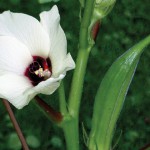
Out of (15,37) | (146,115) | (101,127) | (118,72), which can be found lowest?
(146,115)

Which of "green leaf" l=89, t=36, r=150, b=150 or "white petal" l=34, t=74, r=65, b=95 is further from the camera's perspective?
"green leaf" l=89, t=36, r=150, b=150

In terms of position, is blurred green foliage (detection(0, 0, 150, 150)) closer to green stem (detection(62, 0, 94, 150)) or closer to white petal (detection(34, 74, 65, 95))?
green stem (detection(62, 0, 94, 150))

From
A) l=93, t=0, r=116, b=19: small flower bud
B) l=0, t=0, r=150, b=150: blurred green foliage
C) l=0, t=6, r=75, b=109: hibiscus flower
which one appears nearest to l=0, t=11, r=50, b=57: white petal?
l=0, t=6, r=75, b=109: hibiscus flower

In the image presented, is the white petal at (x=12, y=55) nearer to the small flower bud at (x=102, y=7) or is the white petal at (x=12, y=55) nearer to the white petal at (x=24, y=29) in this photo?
the white petal at (x=24, y=29)

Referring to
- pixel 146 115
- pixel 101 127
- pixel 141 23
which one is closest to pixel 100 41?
pixel 141 23

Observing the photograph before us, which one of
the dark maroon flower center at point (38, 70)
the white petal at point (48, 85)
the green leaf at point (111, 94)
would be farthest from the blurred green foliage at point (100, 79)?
the white petal at point (48, 85)

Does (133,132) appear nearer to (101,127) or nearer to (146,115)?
(146,115)

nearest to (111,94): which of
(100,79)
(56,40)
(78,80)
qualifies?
(78,80)

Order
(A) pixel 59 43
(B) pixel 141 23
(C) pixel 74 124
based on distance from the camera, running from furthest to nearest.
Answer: (B) pixel 141 23 < (C) pixel 74 124 < (A) pixel 59 43
